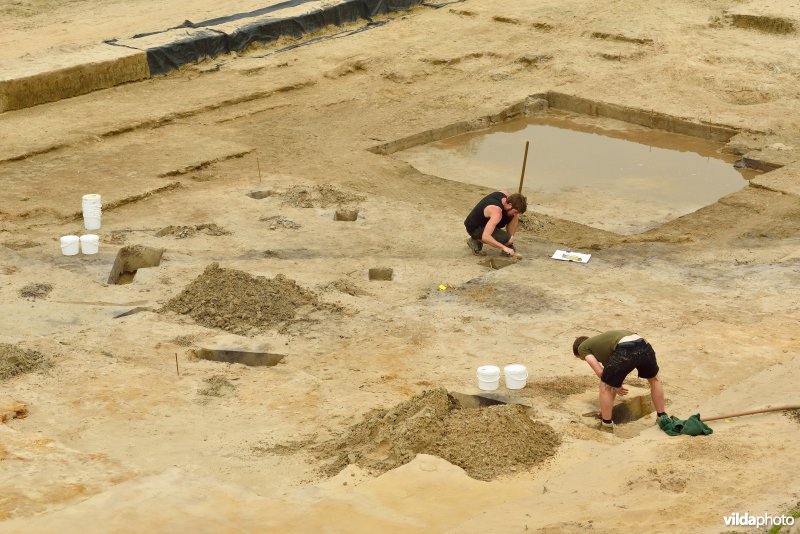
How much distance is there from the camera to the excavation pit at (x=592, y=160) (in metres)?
15.1

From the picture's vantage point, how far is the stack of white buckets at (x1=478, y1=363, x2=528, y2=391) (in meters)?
9.48

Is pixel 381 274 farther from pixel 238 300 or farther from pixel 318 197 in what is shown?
pixel 318 197

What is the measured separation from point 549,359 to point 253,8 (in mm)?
13518

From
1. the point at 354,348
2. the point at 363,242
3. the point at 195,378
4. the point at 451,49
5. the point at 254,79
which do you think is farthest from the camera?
the point at 451,49

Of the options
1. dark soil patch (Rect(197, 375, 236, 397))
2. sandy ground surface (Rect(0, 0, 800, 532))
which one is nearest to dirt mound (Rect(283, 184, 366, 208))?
sandy ground surface (Rect(0, 0, 800, 532))

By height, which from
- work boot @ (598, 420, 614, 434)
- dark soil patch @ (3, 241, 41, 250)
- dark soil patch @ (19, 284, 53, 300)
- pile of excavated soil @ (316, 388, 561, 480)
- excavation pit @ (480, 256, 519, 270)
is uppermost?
pile of excavated soil @ (316, 388, 561, 480)

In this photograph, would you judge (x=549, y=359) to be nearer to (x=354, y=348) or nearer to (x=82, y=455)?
(x=354, y=348)

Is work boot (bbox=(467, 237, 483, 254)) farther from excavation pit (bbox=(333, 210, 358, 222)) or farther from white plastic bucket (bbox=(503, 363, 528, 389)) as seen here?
white plastic bucket (bbox=(503, 363, 528, 389))

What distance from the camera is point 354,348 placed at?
34.9 ft

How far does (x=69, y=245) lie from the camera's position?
1260 cm

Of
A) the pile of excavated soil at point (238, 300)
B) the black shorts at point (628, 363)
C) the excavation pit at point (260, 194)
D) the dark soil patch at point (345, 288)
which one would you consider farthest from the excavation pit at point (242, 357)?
the excavation pit at point (260, 194)

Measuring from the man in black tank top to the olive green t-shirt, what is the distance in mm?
3455

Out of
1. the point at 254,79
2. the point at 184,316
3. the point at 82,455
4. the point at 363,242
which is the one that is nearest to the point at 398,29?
the point at 254,79

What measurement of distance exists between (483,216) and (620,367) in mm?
4238
